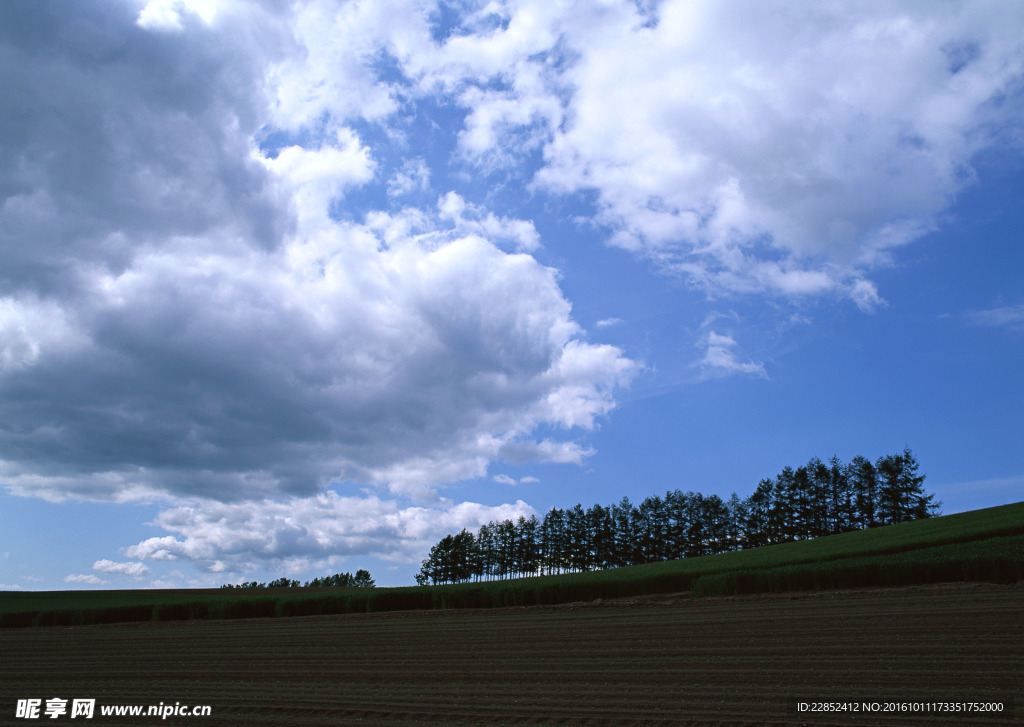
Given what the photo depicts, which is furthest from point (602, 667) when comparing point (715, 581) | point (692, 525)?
point (692, 525)

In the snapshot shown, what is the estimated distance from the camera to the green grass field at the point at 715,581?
22516 mm

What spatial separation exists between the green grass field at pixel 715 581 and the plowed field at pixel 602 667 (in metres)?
1.43

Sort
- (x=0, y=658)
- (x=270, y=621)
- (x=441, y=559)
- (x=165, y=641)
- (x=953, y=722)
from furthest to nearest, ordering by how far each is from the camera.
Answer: (x=441, y=559)
(x=270, y=621)
(x=165, y=641)
(x=0, y=658)
(x=953, y=722)

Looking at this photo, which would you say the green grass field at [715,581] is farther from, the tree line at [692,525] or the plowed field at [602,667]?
the tree line at [692,525]

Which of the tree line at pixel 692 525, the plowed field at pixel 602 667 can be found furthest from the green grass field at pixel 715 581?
the tree line at pixel 692 525

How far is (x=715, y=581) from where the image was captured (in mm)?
26734

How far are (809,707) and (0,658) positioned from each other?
28.5 m

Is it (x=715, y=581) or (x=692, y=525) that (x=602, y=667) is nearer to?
(x=715, y=581)

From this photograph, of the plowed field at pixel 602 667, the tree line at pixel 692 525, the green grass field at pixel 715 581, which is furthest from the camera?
the tree line at pixel 692 525

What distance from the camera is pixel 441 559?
96.1 meters

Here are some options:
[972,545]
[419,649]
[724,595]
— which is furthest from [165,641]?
[972,545]

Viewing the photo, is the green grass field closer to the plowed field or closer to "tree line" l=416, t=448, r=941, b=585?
the plowed field

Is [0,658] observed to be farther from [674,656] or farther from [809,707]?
[809,707]

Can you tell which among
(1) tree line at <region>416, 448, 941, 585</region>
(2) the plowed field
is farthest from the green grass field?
(1) tree line at <region>416, 448, 941, 585</region>
